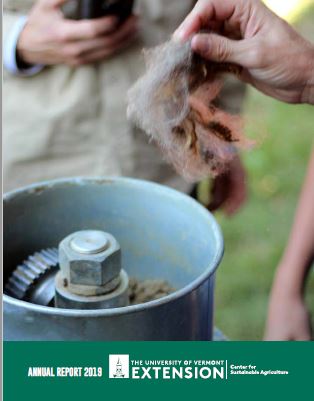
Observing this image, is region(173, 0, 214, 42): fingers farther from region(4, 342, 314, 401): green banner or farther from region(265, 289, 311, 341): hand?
region(265, 289, 311, 341): hand

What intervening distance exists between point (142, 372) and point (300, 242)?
360mm

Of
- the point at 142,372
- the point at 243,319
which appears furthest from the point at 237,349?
the point at 243,319

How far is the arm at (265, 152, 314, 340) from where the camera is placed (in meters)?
0.86

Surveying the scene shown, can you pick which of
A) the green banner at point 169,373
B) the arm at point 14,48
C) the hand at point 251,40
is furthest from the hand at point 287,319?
the arm at point 14,48

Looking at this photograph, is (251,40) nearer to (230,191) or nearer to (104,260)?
(104,260)

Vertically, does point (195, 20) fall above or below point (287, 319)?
above

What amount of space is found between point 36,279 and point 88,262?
81 mm

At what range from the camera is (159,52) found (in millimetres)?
630

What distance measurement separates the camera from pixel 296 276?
90cm

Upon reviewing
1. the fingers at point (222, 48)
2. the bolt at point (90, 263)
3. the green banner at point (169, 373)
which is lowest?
the green banner at point (169, 373)

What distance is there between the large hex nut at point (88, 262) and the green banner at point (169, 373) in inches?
2.8

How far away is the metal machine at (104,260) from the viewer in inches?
20.2

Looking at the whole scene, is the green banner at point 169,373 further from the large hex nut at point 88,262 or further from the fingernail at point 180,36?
the fingernail at point 180,36

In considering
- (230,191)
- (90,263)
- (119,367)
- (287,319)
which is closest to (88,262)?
(90,263)
